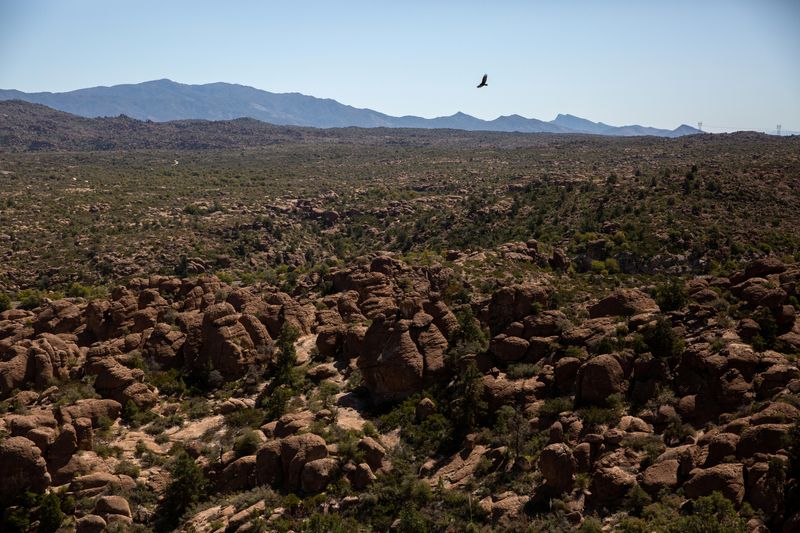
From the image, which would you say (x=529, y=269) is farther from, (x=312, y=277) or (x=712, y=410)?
(x=712, y=410)

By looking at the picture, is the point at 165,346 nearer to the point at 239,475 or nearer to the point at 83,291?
the point at 239,475

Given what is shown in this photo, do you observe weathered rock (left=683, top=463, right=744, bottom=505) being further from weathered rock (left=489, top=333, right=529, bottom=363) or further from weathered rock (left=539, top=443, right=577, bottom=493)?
weathered rock (left=489, top=333, right=529, bottom=363)

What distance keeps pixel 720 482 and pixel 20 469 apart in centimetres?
2314

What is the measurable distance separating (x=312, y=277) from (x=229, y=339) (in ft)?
47.4

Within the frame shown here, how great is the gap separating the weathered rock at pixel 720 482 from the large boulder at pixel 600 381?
219 inches

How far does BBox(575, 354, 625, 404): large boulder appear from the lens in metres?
22.6

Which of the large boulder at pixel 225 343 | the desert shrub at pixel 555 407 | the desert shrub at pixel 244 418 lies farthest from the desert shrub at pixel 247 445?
the desert shrub at pixel 555 407

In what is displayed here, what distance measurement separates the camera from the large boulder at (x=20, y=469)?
21.2 meters

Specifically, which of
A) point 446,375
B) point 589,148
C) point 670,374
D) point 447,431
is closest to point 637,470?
point 670,374

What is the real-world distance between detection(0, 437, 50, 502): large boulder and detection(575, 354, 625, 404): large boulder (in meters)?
20.3

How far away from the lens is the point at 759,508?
51.5 ft

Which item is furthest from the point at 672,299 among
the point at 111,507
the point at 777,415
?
the point at 111,507

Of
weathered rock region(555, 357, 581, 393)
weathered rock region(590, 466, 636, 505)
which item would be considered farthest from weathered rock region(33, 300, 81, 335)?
weathered rock region(590, 466, 636, 505)

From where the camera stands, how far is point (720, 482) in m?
16.5
